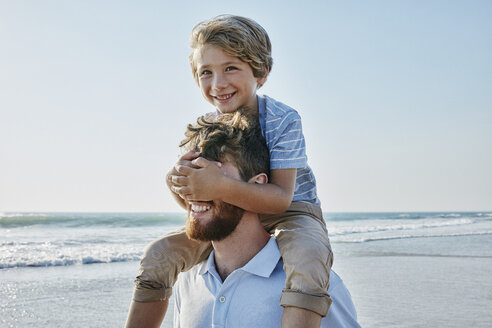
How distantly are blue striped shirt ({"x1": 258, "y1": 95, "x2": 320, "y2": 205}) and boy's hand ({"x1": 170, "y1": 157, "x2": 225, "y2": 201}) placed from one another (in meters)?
0.37

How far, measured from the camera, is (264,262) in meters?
2.32

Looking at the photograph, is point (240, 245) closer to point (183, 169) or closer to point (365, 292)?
point (183, 169)

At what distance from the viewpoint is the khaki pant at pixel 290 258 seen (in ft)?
7.10

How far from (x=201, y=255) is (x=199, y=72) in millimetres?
997

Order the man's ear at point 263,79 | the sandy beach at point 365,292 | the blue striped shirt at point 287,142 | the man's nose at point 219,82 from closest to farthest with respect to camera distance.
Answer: the blue striped shirt at point 287,142 → the man's nose at point 219,82 → the man's ear at point 263,79 → the sandy beach at point 365,292

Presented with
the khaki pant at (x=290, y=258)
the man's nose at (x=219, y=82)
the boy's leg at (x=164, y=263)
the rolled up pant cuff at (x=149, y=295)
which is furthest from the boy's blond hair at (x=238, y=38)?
the rolled up pant cuff at (x=149, y=295)

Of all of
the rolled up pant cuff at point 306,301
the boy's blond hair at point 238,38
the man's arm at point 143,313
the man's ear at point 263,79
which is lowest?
the man's arm at point 143,313

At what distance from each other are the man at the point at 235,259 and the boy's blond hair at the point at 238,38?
0.50m

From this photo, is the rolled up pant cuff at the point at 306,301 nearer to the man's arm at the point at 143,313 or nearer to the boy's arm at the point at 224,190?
the boy's arm at the point at 224,190

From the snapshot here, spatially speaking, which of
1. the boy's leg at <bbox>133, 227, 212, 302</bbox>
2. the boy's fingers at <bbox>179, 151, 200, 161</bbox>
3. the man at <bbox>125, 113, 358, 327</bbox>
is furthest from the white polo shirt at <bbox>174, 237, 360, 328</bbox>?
the boy's fingers at <bbox>179, 151, 200, 161</bbox>

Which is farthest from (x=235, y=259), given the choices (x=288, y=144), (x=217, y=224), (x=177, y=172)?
(x=288, y=144)

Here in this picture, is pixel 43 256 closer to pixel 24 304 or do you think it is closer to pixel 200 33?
pixel 24 304

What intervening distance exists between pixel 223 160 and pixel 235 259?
438 millimetres

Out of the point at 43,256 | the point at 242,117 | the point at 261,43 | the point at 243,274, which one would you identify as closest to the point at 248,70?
the point at 261,43
